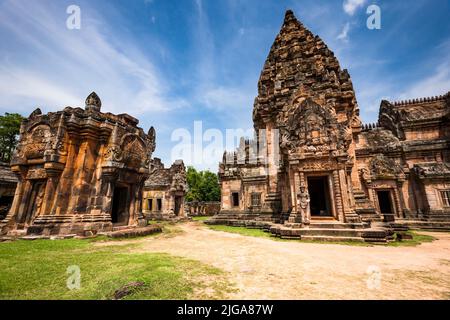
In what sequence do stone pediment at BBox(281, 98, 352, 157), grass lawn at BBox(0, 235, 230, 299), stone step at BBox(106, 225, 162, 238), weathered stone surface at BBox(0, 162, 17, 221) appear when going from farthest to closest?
weathered stone surface at BBox(0, 162, 17, 221) < stone pediment at BBox(281, 98, 352, 157) < stone step at BBox(106, 225, 162, 238) < grass lawn at BBox(0, 235, 230, 299)

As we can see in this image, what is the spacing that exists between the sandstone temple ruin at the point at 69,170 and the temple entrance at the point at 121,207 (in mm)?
399

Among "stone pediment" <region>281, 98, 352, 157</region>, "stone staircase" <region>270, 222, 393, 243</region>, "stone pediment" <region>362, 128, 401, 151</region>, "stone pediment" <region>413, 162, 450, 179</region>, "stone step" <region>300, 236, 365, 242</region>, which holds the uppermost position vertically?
"stone pediment" <region>362, 128, 401, 151</region>

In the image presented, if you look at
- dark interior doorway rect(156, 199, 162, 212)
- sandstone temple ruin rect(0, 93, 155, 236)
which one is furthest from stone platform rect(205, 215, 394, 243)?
dark interior doorway rect(156, 199, 162, 212)

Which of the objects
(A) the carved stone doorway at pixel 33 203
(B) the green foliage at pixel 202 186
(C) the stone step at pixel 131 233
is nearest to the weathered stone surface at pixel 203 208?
(B) the green foliage at pixel 202 186

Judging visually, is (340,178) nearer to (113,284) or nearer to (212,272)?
(212,272)

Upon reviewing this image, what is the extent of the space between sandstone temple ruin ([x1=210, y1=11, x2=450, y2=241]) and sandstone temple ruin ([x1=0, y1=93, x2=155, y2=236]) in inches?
338

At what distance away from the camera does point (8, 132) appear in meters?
24.3

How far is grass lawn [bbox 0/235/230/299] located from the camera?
333cm

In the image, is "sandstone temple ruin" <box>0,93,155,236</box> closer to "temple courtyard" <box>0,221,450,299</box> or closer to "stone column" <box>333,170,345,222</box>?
"temple courtyard" <box>0,221,450,299</box>

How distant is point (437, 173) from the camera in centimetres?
1480

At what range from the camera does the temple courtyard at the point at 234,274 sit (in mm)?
3367

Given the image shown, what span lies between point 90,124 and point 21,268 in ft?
23.4

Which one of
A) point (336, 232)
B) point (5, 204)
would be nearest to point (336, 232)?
point (336, 232)

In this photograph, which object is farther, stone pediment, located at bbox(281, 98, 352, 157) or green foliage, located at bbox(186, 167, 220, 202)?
green foliage, located at bbox(186, 167, 220, 202)
